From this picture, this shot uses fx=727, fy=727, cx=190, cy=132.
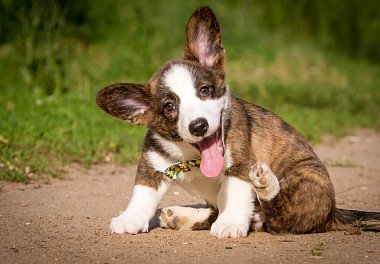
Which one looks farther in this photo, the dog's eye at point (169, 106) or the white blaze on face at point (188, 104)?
the dog's eye at point (169, 106)

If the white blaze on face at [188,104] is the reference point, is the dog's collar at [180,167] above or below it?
below

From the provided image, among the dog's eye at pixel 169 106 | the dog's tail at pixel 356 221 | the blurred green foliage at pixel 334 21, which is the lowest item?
the dog's tail at pixel 356 221

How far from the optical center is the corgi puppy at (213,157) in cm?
493

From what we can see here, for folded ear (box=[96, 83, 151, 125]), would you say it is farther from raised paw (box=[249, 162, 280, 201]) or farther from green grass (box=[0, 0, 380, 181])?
green grass (box=[0, 0, 380, 181])

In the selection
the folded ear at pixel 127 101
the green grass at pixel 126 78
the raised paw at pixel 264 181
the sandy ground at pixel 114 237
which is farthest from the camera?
the green grass at pixel 126 78

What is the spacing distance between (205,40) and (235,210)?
1338mm

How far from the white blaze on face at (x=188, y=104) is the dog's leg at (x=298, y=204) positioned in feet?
1.77

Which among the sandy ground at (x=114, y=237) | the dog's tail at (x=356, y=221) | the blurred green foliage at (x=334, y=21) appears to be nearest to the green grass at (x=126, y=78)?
the blurred green foliage at (x=334, y=21)

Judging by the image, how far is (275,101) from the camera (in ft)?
38.6

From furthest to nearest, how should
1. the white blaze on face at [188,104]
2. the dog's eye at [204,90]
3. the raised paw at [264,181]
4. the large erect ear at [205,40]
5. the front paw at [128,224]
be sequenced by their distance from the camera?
1. the large erect ear at [205,40]
2. the dog's eye at [204,90]
3. the front paw at [128,224]
4. the white blaze on face at [188,104]
5. the raised paw at [264,181]

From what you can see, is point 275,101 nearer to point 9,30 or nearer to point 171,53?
point 171,53

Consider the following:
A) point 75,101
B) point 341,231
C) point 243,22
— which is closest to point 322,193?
point 341,231

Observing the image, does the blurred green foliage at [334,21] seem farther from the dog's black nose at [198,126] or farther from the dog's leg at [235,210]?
the dog's black nose at [198,126]

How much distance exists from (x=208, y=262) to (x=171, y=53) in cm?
834
